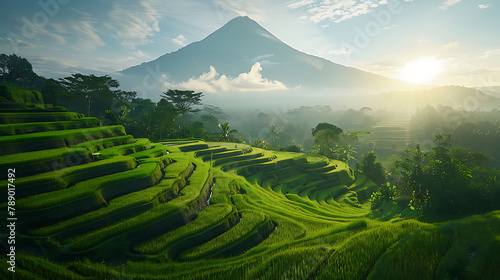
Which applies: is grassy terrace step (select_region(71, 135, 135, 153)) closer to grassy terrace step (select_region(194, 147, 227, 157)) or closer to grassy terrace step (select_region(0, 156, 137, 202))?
grassy terrace step (select_region(0, 156, 137, 202))

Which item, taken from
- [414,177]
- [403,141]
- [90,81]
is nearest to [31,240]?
[414,177]

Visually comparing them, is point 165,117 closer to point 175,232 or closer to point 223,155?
point 223,155

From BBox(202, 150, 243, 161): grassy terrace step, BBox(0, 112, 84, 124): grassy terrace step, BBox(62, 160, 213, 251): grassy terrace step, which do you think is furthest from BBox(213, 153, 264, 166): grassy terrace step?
BBox(0, 112, 84, 124): grassy terrace step

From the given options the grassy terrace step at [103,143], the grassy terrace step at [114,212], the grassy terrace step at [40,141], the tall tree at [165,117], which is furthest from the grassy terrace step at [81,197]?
the tall tree at [165,117]

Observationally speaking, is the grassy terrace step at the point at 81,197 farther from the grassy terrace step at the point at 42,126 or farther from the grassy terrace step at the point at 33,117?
the grassy terrace step at the point at 33,117

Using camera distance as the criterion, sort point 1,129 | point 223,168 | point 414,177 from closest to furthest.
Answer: point 414,177 → point 1,129 → point 223,168

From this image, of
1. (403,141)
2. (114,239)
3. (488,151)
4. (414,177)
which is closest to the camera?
(114,239)

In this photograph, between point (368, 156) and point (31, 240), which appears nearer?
point (31, 240)

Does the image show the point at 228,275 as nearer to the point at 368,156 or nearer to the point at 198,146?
the point at 198,146
